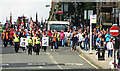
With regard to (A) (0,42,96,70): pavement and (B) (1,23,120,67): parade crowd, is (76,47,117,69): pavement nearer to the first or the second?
(A) (0,42,96,70): pavement

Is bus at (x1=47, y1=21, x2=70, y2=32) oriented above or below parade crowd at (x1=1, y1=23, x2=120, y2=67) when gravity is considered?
above

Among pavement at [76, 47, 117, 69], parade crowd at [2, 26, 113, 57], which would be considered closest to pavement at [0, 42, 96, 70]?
pavement at [76, 47, 117, 69]

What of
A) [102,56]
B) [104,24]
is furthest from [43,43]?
[104,24]

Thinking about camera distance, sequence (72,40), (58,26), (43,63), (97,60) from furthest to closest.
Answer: (58,26)
(72,40)
(97,60)
(43,63)

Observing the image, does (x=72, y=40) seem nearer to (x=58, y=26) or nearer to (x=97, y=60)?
(x=97, y=60)

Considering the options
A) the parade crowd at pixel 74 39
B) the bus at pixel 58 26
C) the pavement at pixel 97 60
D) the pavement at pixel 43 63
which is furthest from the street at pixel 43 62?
the bus at pixel 58 26

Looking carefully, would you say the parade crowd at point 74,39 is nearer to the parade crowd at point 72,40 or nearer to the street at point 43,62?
the parade crowd at point 72,40

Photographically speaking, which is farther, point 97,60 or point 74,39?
point 74,39

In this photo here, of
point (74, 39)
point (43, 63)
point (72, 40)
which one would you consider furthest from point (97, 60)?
point (72, 40)

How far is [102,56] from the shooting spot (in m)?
29.1

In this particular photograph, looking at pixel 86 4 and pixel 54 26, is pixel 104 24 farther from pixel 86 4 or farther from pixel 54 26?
pixel 54 26

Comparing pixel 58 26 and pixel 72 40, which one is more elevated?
pixel 58 26

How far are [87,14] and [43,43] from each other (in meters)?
5.88

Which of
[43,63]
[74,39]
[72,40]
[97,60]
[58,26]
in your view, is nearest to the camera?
[43,63]
